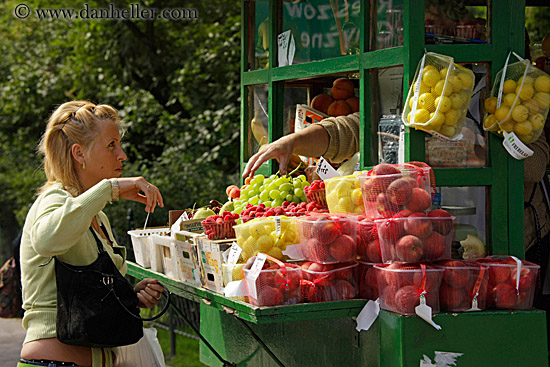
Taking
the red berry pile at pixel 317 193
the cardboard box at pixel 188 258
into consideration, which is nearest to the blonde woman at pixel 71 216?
the cardboard box at pixel 188 258

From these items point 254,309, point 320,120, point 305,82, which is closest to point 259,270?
point 254,309

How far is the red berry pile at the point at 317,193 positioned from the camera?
305 centimetres

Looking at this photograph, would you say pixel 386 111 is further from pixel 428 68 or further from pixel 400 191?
pixel 400 191

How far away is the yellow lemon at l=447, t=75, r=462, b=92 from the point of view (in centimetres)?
267

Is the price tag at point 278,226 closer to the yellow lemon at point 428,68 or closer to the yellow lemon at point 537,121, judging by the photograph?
the yellow lemon at point 428,68

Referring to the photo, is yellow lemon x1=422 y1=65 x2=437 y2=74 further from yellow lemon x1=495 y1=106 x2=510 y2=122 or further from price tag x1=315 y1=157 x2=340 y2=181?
price tag x1=315 y1=157 x2=340 y2=181

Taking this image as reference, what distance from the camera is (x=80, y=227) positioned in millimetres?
2623

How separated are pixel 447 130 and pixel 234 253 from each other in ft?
2.92

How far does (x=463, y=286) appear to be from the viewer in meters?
2.57

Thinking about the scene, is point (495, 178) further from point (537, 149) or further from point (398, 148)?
point (537, 149)

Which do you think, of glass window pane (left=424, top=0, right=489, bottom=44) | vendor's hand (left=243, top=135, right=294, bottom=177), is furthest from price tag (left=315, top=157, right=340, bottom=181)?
glass window pane (left=424, top=0, right=489, bottom=44)

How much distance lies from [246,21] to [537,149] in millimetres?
1790

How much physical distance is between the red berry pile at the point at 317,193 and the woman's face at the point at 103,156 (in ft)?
2.51

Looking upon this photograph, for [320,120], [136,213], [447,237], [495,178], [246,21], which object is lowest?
[136,213]
